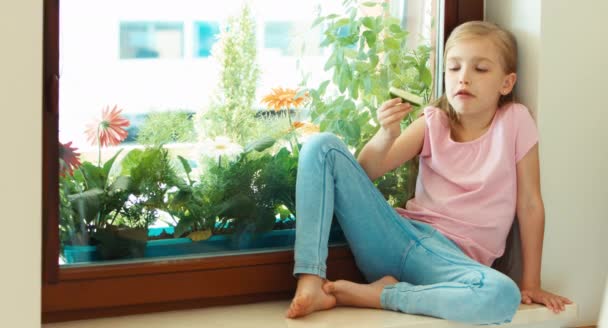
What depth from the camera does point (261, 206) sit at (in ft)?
6.91

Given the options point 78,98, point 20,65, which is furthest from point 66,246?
point 20,65

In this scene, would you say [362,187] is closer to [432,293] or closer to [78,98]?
[432,293]

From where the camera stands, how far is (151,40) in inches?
75.9

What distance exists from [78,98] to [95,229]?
0.99ft

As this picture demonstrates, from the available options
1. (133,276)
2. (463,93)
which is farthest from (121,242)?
(463,93)

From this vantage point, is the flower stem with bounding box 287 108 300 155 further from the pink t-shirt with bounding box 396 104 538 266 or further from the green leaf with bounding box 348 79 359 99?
the pink t-shirt with bounding box 396 104 538 266

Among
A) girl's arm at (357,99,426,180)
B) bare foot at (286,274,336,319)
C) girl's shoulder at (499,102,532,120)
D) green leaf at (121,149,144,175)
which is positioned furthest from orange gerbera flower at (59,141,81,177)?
girl's shoulder at (499,102,532,120)

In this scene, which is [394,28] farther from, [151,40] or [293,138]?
[151,40]

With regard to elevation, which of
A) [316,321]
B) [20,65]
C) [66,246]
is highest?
[20,65]

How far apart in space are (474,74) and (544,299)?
1.86 feet

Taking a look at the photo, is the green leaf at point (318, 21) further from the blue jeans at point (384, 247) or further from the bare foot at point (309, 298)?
the bare foot at point (309, 298)

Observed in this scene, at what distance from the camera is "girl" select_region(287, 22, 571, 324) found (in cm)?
201

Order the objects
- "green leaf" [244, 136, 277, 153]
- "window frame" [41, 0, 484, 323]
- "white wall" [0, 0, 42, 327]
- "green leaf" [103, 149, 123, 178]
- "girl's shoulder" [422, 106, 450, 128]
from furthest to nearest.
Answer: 1. "girl's shoulder" [422, 106, 450, 128]
2. "green leaf" [244, 136, 277, 153]
3. "green leaf" [103, 149, 123, 178]
4. "window frame" [41, 0, 484, 323]
5. "white wall" [0, 0, 42, 327]

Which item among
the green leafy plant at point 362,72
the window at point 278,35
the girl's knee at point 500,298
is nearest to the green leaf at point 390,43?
the green leafy plant at point 362,72
